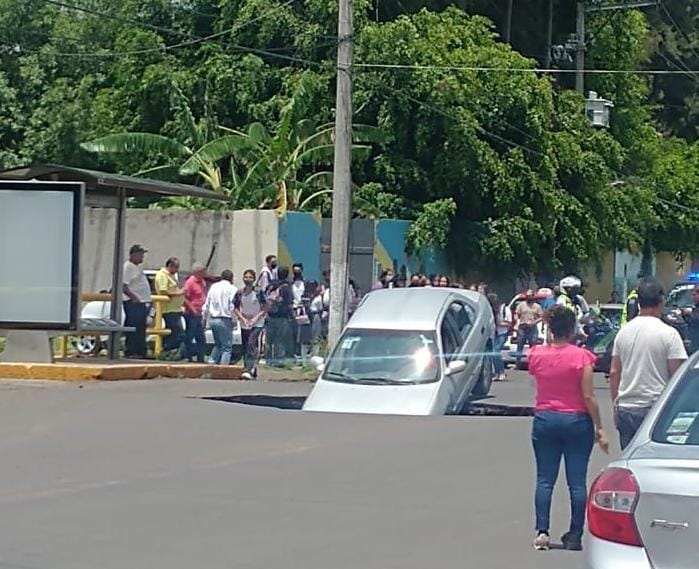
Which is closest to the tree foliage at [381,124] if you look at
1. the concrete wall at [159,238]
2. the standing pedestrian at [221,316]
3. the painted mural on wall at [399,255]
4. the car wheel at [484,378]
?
the painted mural on wall at [399,255]

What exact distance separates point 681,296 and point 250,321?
41.1 ft

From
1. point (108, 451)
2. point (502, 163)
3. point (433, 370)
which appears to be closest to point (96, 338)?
point (433, 370)

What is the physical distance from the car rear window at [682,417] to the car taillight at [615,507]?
0.42m

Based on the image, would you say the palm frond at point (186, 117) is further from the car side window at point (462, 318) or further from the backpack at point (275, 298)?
the car side window at point (462, 318)

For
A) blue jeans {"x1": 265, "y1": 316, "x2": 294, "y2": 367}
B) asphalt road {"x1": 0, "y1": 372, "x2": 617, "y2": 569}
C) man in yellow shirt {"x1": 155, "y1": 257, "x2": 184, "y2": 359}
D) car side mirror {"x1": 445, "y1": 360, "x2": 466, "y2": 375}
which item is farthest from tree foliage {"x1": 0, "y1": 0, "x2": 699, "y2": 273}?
asphalt road {"x1": 0, "y1": 372, "x2": 617, "y2": 569}

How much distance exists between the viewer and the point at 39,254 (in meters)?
19.7

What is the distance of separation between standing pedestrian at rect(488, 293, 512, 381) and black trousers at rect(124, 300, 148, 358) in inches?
218

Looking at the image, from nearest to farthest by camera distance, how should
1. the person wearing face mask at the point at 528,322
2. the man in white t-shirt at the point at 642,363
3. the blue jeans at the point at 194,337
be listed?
the man in white t-shirt at the point at 642,363 < the blue jeans at the point at 194,337 < the person wearing face mask at the point at 528,322

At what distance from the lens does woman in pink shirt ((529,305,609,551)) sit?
29.9 ft

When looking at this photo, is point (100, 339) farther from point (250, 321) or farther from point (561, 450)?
point (561, 450)

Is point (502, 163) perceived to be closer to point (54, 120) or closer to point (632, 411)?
point (54, 120)

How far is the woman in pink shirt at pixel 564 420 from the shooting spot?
9.12 m

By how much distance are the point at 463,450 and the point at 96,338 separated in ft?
39.7

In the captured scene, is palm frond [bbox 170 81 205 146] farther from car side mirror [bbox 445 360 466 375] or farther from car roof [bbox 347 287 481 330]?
car side mirror [bbox 445 360 466 375]
